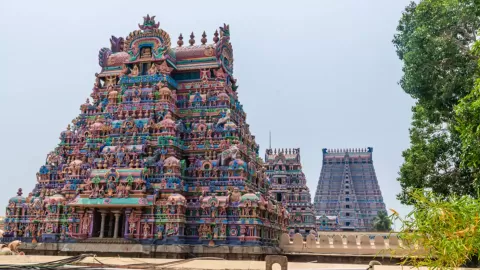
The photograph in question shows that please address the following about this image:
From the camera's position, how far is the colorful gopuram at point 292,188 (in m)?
58.0

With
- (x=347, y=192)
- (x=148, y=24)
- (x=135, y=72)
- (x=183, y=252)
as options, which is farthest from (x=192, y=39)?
(x=347, y=192)

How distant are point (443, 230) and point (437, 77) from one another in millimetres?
18029

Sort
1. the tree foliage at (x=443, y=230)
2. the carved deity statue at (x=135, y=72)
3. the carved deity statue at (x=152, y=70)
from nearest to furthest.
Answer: the tree foliage at (x=443, y=230)
the carved deity statue at (x=152, y=70)
the carved deity statue at (x=135, y=72)

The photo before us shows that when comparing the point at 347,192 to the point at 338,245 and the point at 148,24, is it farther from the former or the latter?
the point at 148,24

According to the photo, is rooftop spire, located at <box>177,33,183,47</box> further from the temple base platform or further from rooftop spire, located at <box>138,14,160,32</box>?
the temple base platform

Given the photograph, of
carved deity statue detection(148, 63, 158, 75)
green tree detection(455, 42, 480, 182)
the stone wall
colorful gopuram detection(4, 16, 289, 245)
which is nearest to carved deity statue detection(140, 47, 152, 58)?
colorful gopuram detection(4, 16, 289, 245)

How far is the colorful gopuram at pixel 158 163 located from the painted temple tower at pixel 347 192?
42273mm

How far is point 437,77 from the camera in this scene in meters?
22.2

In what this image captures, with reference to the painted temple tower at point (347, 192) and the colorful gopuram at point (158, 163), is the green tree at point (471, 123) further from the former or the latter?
the painted temple tower at point (347, 192)

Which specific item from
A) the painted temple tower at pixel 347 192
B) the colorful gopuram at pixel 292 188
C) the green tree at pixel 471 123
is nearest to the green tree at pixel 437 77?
the green tree at pixel 471 123

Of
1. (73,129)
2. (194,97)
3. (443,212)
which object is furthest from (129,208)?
(443,212)

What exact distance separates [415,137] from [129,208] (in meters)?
18.6

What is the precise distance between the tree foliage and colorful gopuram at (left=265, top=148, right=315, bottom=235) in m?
51.4

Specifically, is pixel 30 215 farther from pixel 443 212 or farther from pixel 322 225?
pixel 322 225
